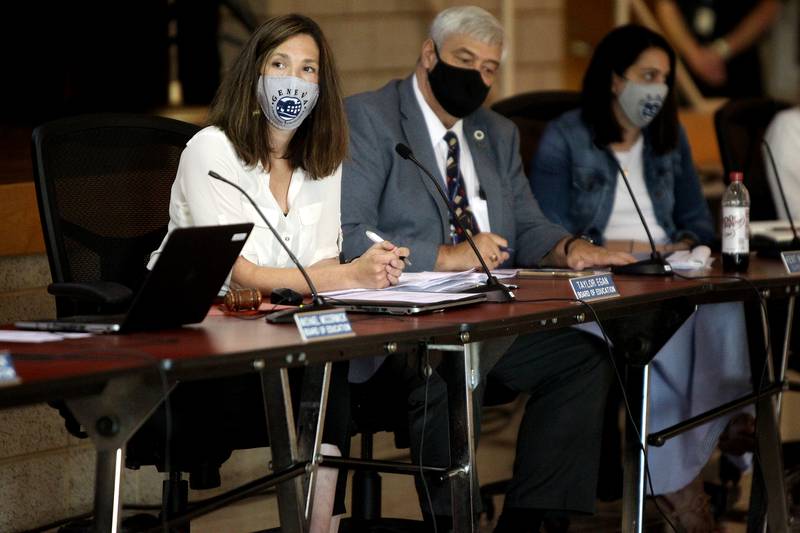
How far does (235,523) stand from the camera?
3.11 meters

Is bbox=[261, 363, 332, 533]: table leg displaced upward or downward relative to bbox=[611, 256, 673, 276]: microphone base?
downward

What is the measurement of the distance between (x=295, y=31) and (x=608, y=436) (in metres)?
1.49

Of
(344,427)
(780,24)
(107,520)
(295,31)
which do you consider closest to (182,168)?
(295,31)

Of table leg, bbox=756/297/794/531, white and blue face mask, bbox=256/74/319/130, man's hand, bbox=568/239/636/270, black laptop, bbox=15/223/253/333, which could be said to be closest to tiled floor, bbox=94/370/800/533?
table leg, bbox=756/297/794/531

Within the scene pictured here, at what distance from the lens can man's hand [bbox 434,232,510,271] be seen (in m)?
2.63

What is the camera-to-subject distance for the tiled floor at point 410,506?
309cm

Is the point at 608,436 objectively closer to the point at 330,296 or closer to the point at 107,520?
the point at 330,296

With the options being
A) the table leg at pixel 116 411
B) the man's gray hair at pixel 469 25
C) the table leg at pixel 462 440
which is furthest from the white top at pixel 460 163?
the table leg at pixel 116 411

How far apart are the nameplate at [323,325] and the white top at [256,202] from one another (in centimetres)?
55

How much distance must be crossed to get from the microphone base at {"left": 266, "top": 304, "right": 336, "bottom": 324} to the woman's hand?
222mm

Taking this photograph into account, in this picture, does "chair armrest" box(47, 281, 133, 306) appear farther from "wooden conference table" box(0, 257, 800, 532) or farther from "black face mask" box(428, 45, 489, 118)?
"black face mask" box(428, 45, 489, 118)

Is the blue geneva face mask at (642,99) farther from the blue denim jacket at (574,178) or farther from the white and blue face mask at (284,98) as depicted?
the white and blue face mask at (284,98)

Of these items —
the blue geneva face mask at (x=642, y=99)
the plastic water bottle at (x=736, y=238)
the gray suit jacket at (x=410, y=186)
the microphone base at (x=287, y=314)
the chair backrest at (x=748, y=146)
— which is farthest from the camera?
the chair backrest at (x=748, y=146)

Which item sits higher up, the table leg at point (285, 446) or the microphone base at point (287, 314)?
the microphone base at point (287, 314)
